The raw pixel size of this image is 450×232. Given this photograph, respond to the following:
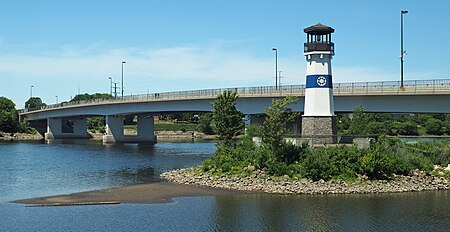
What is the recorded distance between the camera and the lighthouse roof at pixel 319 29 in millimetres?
50969

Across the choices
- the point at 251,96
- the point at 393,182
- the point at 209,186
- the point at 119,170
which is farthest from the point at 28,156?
the point at 393,182

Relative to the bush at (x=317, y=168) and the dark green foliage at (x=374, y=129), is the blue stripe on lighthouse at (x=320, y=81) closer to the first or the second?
the dark green foliage at (x=374, y=129)

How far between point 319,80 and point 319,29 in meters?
4.72

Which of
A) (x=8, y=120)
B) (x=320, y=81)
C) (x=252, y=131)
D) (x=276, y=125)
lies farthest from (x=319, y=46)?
(x=8, y=120)

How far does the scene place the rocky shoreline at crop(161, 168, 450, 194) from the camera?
41156 mm

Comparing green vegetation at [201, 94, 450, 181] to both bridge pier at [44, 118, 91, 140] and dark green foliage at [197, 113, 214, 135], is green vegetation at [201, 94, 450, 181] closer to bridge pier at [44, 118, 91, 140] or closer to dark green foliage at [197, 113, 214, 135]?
bridge pier at [44, 118, 91, 140]

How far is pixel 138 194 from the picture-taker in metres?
40.9

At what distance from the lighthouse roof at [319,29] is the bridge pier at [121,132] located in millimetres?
61033

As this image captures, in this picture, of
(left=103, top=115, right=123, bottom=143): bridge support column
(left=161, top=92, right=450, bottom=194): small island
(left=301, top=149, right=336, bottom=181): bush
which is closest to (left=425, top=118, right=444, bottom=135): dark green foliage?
(left=103, top=115, right=123, bottom=143): bridge support column

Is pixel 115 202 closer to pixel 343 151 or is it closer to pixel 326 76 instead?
pixel 343 151

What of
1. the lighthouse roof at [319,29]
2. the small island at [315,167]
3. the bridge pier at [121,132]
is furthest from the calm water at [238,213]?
the bridge pier at [121,132]

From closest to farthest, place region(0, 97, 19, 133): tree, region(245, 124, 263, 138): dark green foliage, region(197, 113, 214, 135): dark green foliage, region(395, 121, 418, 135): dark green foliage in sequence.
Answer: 1. region(245, 124, 263, 138): dark green foliage
2. region(395, 121, 418, 135): dark green foliage
3. region(0, 97, 19, 133): tree
4. region(197, 113, 214, 135): dark green foliage

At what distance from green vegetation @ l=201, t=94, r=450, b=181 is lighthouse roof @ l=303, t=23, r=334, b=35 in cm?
786

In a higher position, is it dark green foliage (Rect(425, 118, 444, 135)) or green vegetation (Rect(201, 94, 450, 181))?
dark green foliage (Rect(425, 118, 444, 135))
